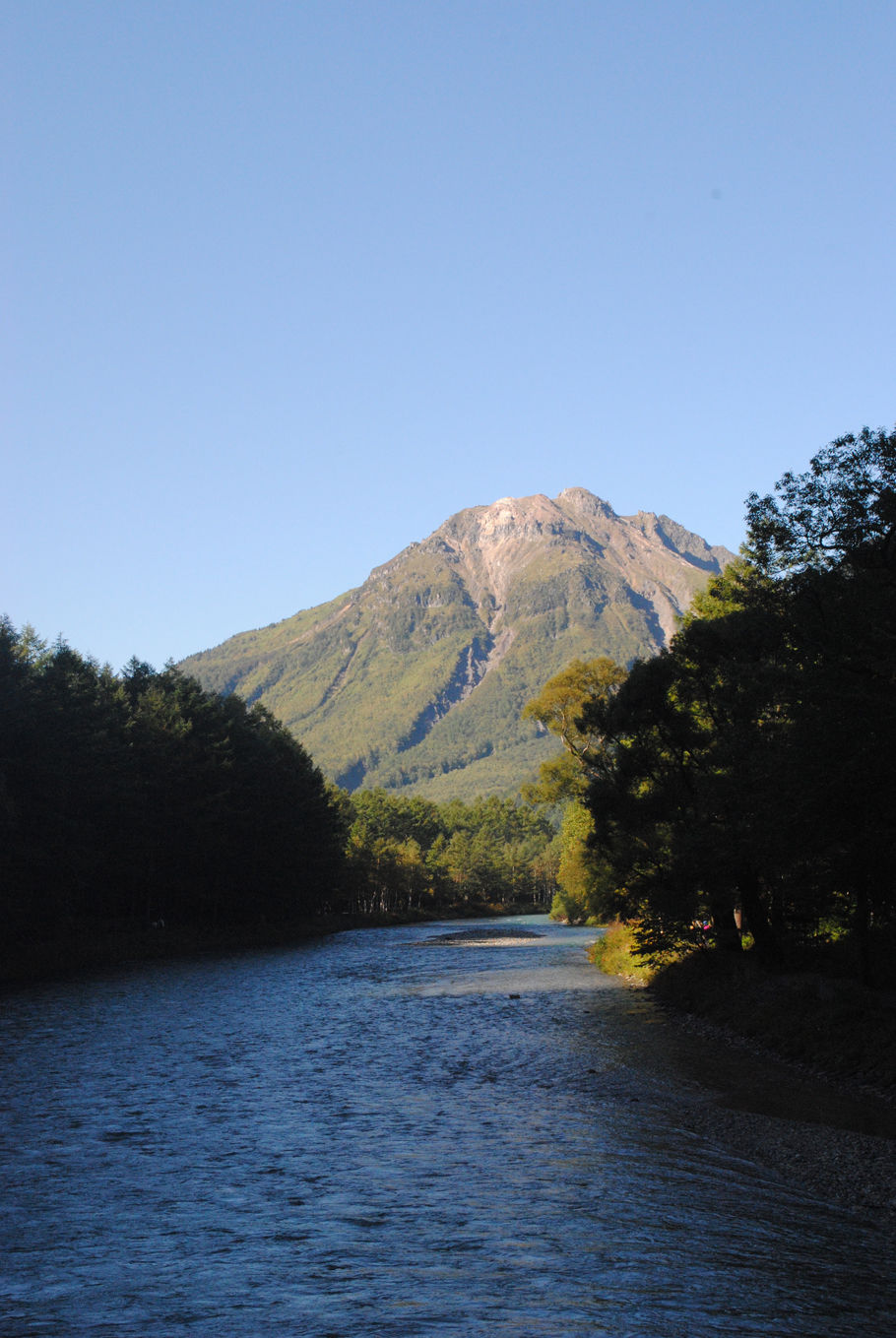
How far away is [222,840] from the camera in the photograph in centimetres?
8756

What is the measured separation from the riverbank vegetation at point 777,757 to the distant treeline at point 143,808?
32499 mm

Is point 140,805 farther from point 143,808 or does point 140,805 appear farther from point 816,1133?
point 816,1133

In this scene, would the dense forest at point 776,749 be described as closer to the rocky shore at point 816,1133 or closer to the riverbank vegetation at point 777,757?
the riverbank vegetation at point 777,757

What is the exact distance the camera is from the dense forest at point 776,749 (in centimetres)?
2712

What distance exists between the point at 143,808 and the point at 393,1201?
62.6 m

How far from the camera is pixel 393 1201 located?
16766 millimetres

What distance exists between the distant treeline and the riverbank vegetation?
107 ft

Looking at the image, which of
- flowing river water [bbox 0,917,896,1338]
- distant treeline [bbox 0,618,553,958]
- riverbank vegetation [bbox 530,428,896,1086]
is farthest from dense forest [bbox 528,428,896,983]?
distant treeline [bbox 0,618,553,958]

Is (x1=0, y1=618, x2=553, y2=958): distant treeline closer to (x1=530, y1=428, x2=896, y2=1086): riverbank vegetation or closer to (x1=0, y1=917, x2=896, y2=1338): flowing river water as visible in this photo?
(x1=0, y1=917, x2=896, y2=1338): flowing river water

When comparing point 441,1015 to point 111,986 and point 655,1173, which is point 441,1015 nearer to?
point 111,986

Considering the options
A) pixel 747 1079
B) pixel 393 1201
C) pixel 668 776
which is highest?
pixel 668 776

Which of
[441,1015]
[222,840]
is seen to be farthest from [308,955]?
[441,1015]

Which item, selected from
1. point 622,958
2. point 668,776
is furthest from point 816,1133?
point 622,958

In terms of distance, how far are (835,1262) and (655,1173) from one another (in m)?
4.98
